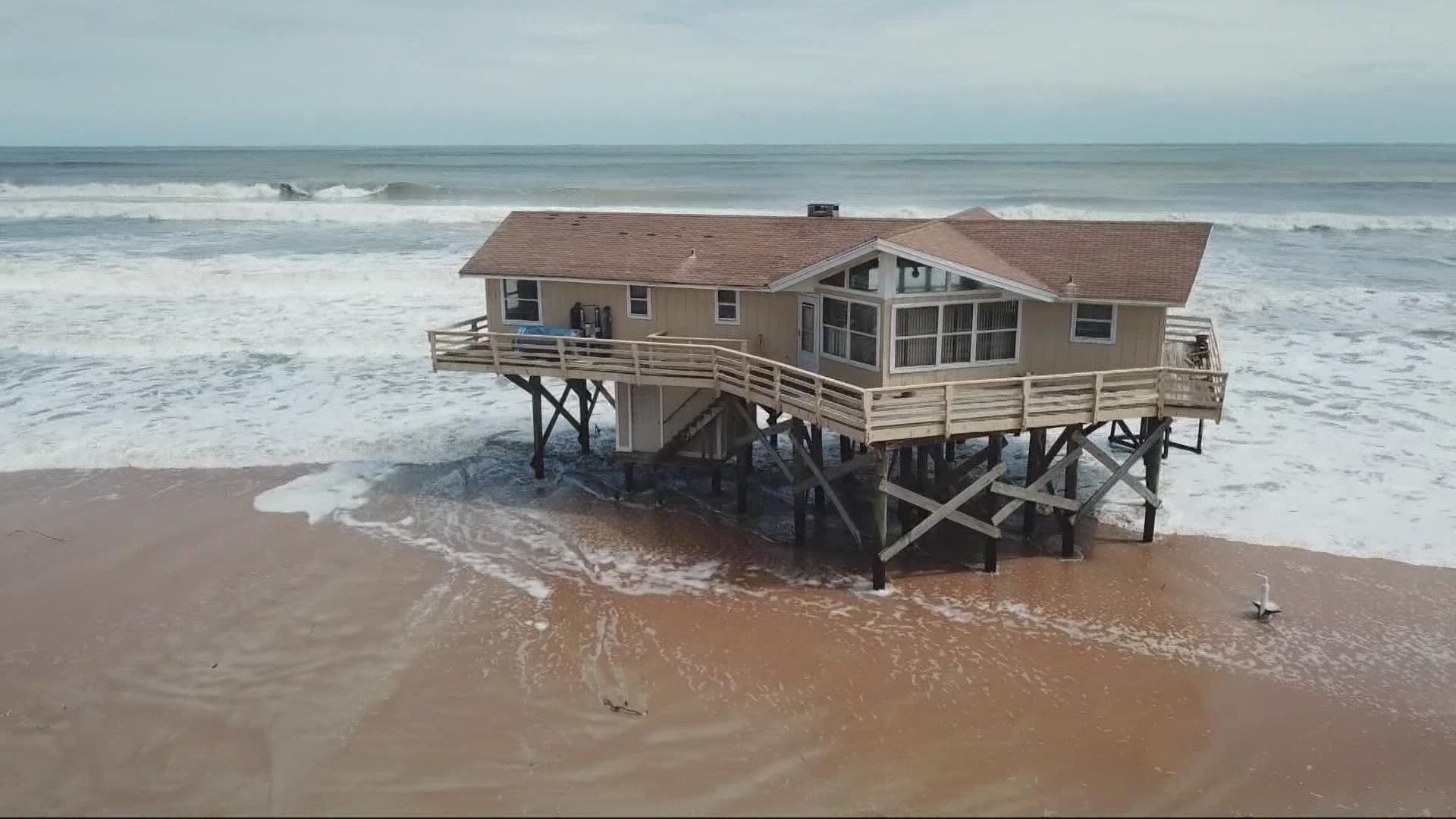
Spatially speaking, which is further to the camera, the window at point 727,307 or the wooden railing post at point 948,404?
the window at point 727,307

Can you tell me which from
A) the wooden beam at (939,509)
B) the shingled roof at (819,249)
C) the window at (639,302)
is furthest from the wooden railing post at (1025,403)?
the window at (639,302)

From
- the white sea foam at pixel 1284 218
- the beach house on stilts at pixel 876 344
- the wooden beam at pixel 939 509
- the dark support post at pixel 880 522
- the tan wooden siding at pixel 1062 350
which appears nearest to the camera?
the dark support post at pixel 880 522

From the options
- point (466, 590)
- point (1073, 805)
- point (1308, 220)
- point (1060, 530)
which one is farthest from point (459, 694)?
point (1308, 220)

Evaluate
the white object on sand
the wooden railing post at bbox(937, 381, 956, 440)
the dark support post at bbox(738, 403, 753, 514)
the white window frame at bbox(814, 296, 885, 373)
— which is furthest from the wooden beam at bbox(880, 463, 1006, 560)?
the white object on sand

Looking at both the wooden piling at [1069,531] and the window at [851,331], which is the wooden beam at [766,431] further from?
the wooden piling at [1069,531]

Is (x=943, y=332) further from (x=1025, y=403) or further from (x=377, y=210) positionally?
(x=377, y=210)

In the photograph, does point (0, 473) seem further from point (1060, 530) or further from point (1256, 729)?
point (1256, 729)

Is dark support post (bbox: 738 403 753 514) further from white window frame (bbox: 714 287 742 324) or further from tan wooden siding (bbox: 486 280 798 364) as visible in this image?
white window frame (bbox: 714 287 742 324)
